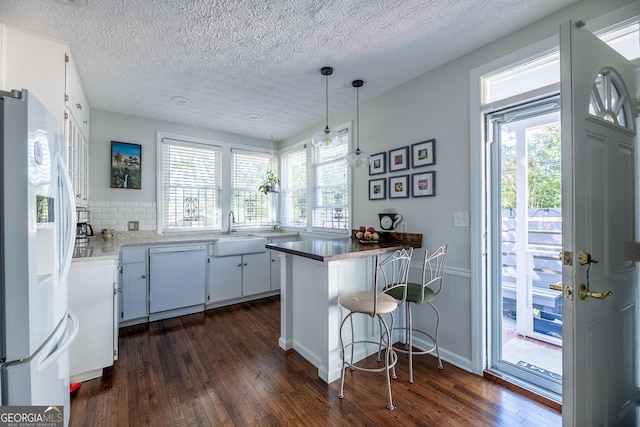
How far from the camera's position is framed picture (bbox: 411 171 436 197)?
96.0 inches

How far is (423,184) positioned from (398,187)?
285 millimetres

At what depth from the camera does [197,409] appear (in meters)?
1.77

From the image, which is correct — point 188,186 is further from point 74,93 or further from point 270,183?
point 74,93

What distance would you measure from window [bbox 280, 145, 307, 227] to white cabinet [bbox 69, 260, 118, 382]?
2611 millimetres

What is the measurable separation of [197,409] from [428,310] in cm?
191

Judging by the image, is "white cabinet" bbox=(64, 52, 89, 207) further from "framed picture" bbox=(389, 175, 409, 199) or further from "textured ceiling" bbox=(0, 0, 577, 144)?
"framed picture" bbox=(389, 175, 409, 199)

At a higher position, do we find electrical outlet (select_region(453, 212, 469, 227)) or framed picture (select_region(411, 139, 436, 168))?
framed picture (select_region(411, 139, 436, 168))

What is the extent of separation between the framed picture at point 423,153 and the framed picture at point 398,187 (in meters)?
0.16

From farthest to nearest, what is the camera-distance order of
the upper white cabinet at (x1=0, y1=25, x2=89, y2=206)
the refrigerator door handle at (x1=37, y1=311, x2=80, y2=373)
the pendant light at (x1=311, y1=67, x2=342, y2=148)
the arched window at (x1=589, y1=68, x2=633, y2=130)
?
1. the pendant light at (x1=311, y1=67, x2=342, y2=148)
2. the upper white cabinet at (x1=0, y1=25, x2=89, y2=206)
3. the arched window at (x1=589, y1=68, x2=633, y2=130)
4. the refrigerator door handle at (x1=37, y1=311, x2=80, y2=373)

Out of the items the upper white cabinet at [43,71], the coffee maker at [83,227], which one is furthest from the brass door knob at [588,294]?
the coffee maker at [83,227]

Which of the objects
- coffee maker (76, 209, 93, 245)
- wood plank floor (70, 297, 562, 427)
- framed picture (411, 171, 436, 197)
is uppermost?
framed picture (411, 171, 436, 197)

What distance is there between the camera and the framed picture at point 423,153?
96.0 inches

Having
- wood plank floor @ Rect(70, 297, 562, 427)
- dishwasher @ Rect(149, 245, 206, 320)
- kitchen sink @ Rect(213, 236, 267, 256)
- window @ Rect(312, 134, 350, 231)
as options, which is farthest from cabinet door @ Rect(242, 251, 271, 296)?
wood plank floor @ Rect(70, 297, 562, 427)

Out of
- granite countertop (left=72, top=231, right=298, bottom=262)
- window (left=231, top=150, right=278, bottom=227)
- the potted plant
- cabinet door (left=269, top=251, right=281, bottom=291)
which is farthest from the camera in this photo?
window (left=231, top=150, right=278, bottom=227)
